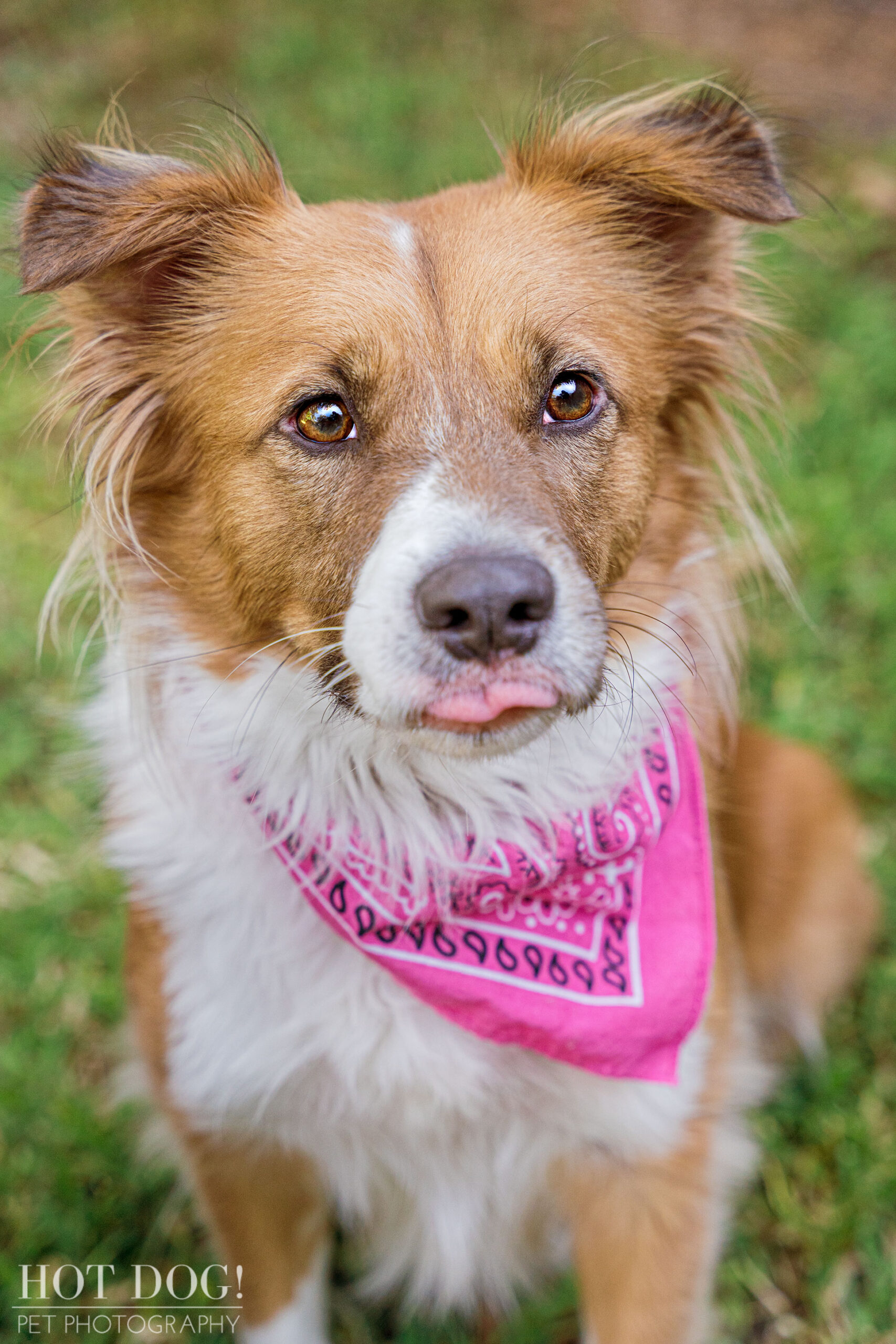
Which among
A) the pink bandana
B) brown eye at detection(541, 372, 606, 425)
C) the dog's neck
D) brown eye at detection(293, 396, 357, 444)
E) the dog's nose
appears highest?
brown eye at detection(541, 372, 606, 425)

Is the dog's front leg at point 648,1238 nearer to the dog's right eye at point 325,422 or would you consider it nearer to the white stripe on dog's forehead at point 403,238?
the dog's right eye at point 325,422

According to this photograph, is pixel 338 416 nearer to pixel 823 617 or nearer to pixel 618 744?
pixel 618 744

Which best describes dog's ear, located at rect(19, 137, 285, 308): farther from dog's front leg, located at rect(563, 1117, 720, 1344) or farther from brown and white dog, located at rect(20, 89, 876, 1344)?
dog's front leg, located at rect(563, 1117, 720, 1344)

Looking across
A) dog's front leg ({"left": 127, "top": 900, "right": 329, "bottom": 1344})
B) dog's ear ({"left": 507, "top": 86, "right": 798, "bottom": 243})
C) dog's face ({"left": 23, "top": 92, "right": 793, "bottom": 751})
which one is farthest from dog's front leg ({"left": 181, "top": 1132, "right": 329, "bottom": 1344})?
dog's ear ({"left": 507, "top": 86, "right": 798, "bottom": 243})

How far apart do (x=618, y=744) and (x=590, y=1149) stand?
911 mm

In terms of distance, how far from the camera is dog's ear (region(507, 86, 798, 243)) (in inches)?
89.0

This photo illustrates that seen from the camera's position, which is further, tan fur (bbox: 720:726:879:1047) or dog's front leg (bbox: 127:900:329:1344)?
tan fur (bbox: 720:726:879:1047)

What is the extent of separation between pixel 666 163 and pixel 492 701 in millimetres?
1266

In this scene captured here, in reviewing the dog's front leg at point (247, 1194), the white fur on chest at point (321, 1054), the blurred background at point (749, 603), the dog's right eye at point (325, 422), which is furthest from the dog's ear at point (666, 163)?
the dog's front leg at point (247, 1194)

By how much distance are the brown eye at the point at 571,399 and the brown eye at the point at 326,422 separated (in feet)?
1.23

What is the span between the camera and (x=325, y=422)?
85.1 inches

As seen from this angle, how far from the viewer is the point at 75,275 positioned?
6.69ft

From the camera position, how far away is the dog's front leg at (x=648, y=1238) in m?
2.56

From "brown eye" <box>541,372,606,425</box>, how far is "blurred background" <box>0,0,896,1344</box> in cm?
67
